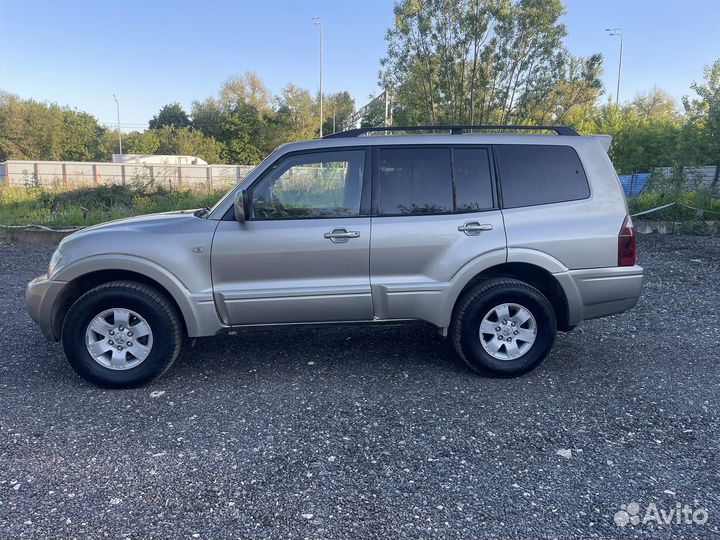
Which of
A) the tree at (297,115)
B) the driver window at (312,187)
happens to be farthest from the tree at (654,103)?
the driver window at (312,187)

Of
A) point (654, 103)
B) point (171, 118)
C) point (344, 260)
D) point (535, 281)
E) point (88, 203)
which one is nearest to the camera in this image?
point (344, 260)

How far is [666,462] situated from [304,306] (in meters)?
2.61

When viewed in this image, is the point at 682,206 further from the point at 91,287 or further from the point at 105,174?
the point at 105,174

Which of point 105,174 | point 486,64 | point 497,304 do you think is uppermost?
point 486,64

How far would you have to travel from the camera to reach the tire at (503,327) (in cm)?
426

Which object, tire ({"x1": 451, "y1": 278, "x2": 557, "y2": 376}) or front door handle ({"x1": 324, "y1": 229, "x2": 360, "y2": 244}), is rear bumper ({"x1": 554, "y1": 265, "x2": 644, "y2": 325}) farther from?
front door handle ({"x1": 324, "y1": 229, "x2": 360, "y2": 244})

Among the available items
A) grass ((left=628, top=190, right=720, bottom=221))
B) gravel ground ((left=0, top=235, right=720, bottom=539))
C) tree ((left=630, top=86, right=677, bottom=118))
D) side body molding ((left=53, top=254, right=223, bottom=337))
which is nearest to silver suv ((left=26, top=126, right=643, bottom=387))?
side body molding ((left=53, top=254, right=223, bottom=337))

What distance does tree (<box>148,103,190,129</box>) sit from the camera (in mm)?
81062

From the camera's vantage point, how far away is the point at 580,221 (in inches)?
170

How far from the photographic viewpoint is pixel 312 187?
171 inches

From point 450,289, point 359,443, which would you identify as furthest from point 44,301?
point 450,289

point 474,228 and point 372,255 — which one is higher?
point 474,228

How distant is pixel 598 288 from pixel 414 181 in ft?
5.67

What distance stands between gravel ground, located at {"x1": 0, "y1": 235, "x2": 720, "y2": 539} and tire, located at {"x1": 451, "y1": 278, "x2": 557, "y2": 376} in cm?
18
